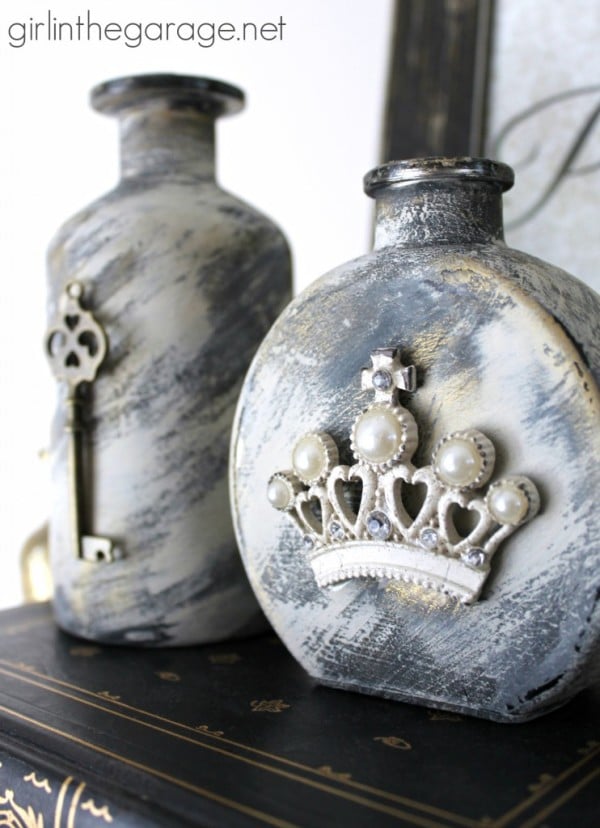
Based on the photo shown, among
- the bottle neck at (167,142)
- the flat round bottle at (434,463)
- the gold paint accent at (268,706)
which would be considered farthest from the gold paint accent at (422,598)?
the bottle neck at (167,142)

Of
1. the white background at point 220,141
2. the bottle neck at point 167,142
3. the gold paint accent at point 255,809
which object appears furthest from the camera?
the white background at point 220,141

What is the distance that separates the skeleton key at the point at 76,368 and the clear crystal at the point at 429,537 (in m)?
0.36

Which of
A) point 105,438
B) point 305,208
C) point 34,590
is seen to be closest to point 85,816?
point 105,438

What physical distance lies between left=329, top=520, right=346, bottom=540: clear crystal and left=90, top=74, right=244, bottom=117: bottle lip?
A: 460 mm

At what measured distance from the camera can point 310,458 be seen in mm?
760

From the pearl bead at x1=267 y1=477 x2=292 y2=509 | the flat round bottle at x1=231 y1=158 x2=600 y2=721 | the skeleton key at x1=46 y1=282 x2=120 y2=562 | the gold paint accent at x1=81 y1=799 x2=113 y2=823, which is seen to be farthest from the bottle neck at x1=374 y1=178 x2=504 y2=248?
the gold paint accent at x1=81 y1=799 x2=113 y2=823

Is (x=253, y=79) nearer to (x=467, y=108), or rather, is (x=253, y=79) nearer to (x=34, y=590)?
(x=467, y=108)

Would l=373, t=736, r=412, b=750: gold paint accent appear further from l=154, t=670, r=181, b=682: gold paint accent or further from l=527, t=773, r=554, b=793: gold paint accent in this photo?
l=154, t=670, r=181, b=682: gold paint accent

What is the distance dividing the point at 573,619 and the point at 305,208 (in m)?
0.92

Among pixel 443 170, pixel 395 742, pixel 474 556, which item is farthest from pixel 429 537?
pixel 443 170

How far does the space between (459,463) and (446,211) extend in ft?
0.65

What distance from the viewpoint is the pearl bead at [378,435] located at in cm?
72

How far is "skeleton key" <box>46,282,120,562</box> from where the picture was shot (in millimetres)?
953

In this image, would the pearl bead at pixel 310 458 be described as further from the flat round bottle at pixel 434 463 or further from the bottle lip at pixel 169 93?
the bottle lip at pixel 169 93
